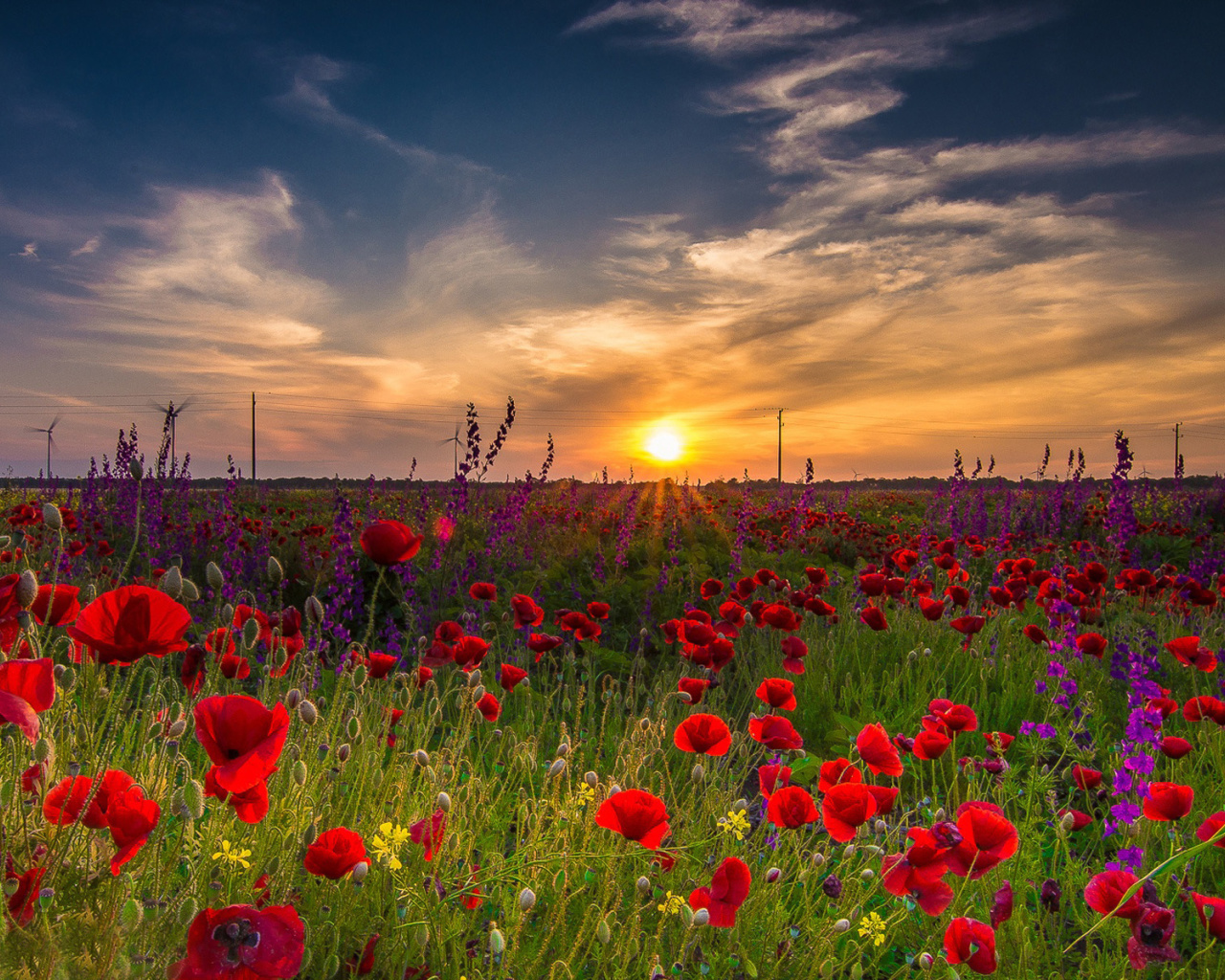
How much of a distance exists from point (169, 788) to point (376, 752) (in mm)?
530

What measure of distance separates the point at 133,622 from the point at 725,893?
1260 mm

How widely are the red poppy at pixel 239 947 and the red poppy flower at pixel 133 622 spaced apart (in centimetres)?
41

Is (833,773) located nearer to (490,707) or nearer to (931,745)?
(931,745)

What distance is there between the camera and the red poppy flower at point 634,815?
1516mm

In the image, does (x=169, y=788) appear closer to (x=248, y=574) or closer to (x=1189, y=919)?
(x=1189, y=919)

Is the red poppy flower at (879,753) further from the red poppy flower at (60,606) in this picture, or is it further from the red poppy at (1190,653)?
the red poppy flower at (60,606)

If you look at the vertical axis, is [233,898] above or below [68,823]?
below

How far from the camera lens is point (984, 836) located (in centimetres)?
157

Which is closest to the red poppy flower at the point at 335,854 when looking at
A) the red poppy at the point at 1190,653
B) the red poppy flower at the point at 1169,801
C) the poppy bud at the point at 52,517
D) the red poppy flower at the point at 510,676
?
the poppy bud at the point at 52,517

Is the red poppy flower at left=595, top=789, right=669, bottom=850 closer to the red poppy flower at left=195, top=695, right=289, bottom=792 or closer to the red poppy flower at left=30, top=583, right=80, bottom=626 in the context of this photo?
the red poppy flower at left=195, top=695, right=289, bottom=792

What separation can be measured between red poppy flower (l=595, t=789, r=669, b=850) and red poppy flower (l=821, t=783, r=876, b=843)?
1.30 feet

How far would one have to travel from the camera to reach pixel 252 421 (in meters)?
37.3

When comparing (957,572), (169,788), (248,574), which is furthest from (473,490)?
(169,788)

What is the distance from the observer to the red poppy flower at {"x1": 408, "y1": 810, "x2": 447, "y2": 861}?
170 cm
